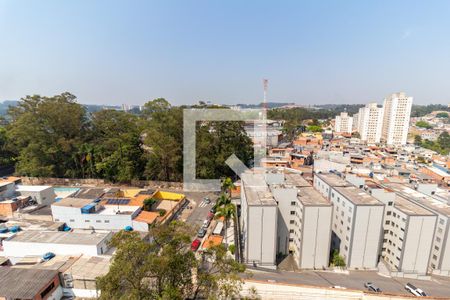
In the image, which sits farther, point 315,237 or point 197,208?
point 197,208

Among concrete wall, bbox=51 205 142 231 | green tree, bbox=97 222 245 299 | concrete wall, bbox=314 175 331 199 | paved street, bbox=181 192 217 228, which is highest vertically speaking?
green tree, bbox=97 222 245 299

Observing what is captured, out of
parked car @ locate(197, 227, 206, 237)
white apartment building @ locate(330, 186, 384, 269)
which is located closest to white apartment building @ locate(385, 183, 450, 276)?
white apartment building @ locate(330, 186, 384, 269)

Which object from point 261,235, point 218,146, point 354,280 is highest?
point 218,146

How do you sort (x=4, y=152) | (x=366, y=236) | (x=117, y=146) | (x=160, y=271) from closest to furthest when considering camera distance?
(x=160, y=271) → (x=366, y=236) → (x=117, y=146) → (x=4, y=152)

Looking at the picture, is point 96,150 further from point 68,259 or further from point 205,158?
point 68,259

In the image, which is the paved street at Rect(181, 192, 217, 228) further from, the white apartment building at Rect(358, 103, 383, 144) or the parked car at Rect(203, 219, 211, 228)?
the white apartment building at Rect(358, 103, 383, 144)

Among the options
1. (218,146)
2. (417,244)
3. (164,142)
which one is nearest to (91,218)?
(164,142)

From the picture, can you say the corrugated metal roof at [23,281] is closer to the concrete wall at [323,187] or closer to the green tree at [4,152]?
the concrete wall at [323,187]

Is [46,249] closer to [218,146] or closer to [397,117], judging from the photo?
[218,146]

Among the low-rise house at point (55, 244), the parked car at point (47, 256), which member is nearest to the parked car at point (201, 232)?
the low-rise house at point (55, 244)
